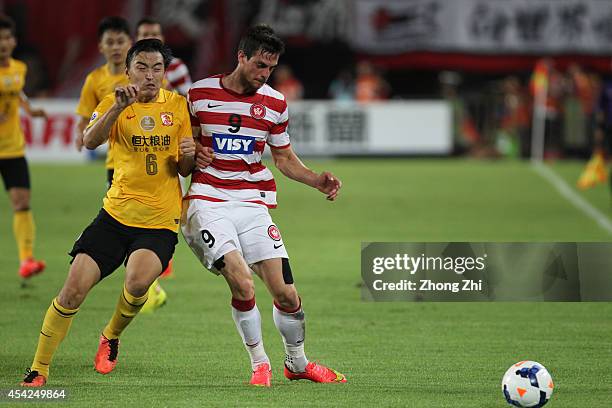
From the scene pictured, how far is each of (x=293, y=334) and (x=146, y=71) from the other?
1.79m

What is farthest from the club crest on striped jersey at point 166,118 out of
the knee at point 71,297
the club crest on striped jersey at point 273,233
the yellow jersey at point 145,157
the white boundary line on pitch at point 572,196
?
the white boundary line on pitch at point 572,196

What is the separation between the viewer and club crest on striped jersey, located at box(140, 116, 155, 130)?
775 centimetres

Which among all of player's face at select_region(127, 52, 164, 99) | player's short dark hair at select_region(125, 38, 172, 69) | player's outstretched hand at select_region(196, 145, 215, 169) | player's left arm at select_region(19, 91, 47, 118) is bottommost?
player's left arm at select_region(19, 91, 47, 118)

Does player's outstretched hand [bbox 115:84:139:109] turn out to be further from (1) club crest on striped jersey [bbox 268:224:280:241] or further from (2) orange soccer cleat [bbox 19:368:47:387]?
(2) orange soccer cleat [bbox 19:368:47:387]

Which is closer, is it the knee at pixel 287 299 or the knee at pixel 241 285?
the knee at pixel 241 285

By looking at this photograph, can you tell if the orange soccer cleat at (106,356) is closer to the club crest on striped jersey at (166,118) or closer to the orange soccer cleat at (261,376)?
the orange soccer cleat at (261,376)

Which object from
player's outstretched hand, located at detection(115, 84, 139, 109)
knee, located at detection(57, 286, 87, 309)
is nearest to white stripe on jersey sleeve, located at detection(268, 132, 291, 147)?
player's outstretched hand, located at detection(115, 84, 139, 109)

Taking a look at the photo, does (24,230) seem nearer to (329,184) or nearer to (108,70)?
(108,70)

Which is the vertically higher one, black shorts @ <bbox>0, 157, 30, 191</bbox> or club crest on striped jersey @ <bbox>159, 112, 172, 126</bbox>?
club crest on striped jersey @ <bbox>159, 112, 172, 126</bbox>

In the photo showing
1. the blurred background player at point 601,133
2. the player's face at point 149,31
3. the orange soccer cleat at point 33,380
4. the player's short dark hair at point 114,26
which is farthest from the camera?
the blurred background player at point 601,133

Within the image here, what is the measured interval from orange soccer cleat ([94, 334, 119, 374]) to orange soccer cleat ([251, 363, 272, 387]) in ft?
3.28

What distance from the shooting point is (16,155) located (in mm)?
12086

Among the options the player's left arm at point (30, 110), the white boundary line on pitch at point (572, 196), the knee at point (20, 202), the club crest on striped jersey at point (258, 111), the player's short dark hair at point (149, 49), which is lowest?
the white boundary line on pitch at point (572, 196)

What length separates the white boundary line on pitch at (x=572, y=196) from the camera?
56.1 ft
